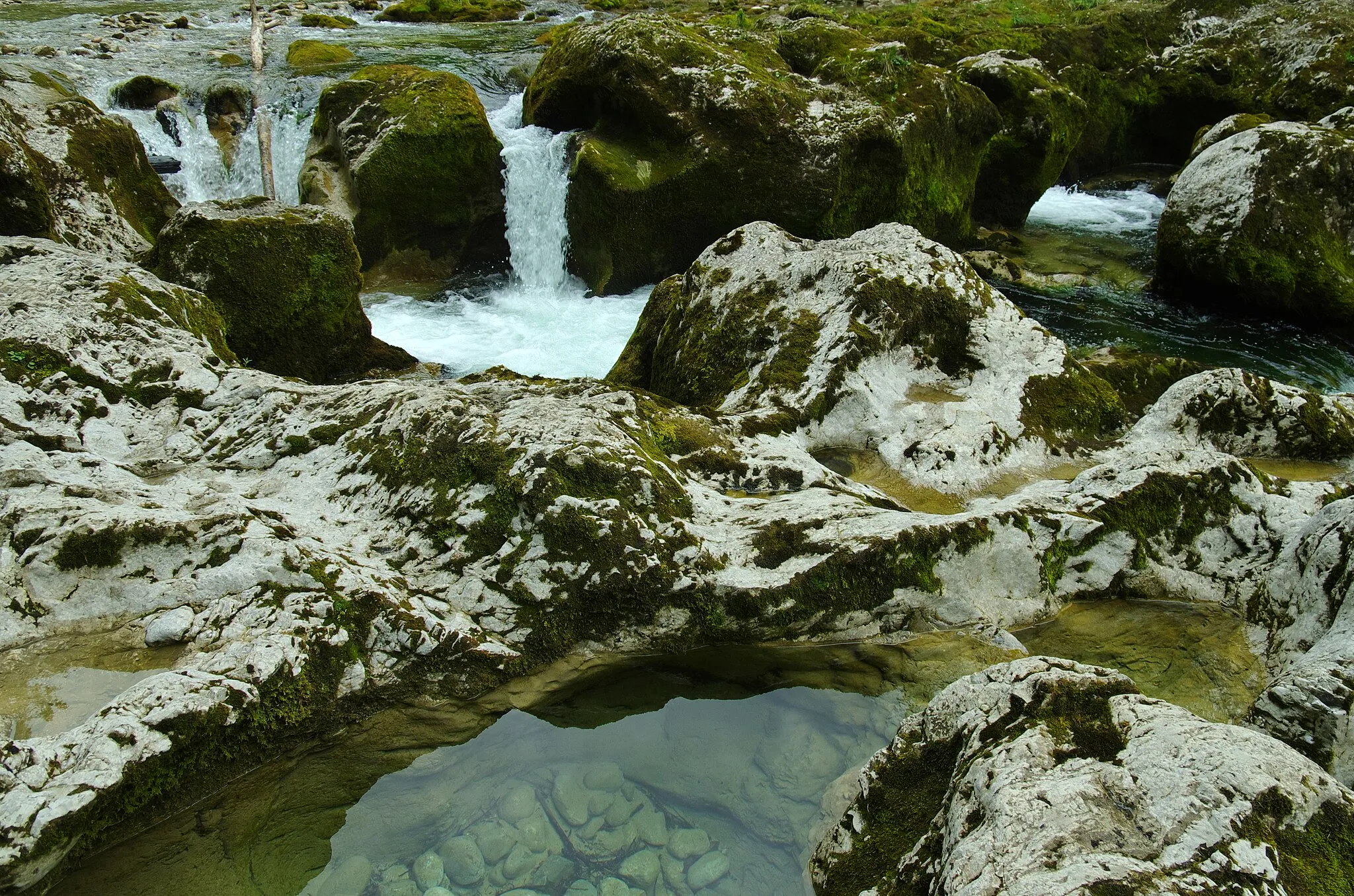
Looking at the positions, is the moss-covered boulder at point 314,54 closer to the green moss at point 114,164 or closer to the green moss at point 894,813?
the green moss at point 114,164

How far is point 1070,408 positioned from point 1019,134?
11.6 m

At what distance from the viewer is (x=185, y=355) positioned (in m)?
6.51

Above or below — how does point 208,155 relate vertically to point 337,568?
above

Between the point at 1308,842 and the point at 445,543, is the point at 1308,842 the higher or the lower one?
the higher one

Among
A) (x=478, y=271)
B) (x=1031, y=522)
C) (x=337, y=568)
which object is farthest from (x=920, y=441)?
(x=478, y=271)

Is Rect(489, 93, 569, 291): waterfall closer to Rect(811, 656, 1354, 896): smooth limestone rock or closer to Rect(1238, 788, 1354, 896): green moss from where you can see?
Rect(811, 656, 1354, 896): smooth limestone rock

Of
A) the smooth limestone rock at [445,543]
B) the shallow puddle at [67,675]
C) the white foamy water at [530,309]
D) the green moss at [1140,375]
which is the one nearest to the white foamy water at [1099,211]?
the white foamy water at [530,309]

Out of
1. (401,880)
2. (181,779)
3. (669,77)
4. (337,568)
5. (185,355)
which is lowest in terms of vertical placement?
(401,880)

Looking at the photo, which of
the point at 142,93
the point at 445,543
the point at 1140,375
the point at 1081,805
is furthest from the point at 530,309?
the point at 1081,805

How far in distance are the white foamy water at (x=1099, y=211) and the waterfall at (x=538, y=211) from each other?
966 cm

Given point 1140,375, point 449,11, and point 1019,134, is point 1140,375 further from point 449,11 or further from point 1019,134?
point 449,11

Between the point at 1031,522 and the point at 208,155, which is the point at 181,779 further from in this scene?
the point at 208,155

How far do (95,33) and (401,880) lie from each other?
83.7 ft

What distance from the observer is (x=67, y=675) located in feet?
13.5
